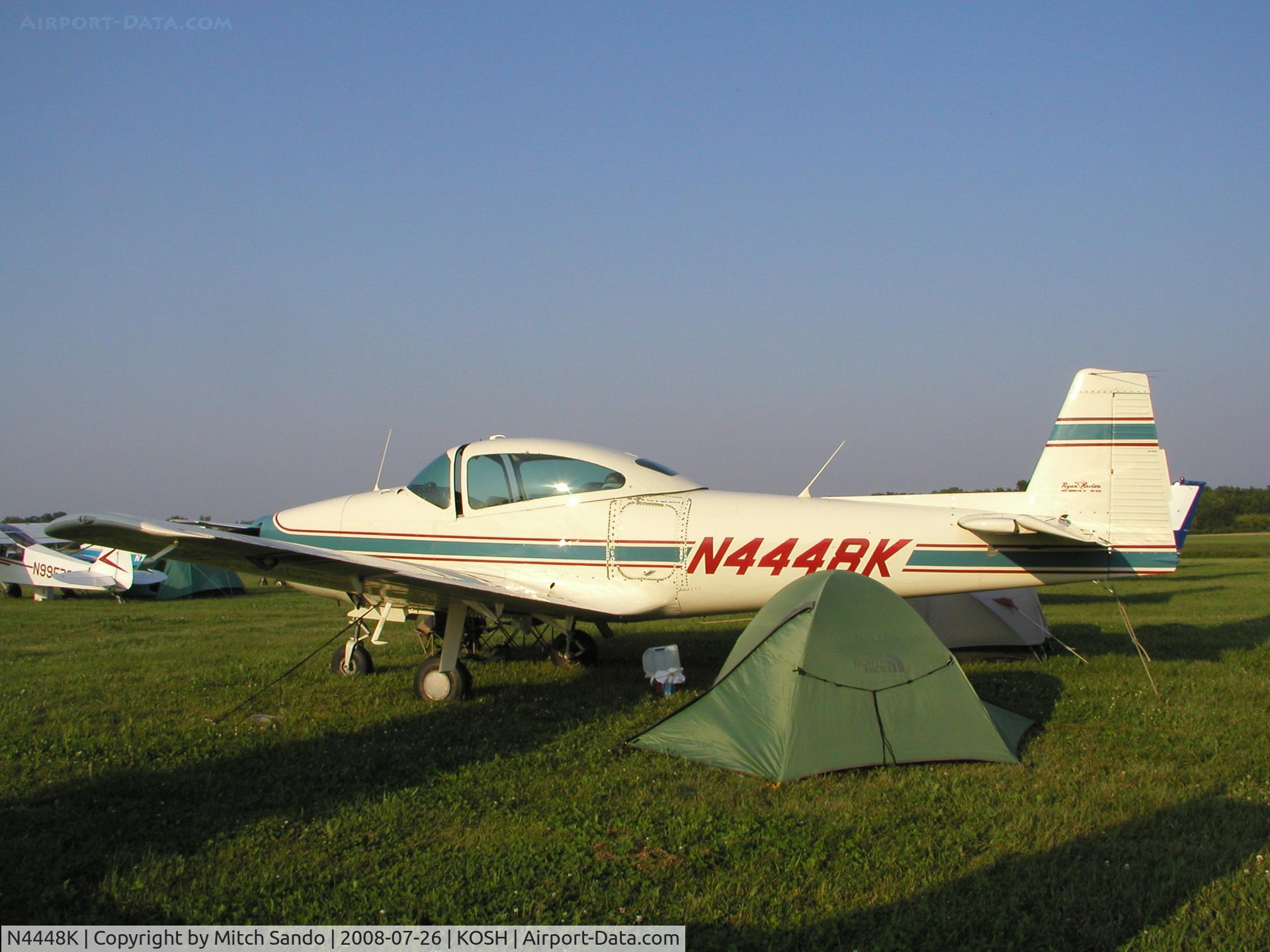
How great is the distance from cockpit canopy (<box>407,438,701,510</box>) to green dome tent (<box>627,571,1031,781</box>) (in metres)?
2.82

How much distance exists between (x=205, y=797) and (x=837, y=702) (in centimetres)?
374

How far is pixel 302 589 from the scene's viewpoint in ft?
29.6

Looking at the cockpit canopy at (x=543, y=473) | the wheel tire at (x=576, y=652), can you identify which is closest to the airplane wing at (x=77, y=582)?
the wheel tire at (x=576, y=652)

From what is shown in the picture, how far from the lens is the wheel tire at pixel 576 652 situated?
9.97 m

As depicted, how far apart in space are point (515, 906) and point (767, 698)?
2.59m

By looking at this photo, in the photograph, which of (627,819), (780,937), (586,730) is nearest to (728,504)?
(586,730)

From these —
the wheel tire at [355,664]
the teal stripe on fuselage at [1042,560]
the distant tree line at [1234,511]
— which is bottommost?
the distant tree line at [1234,511]

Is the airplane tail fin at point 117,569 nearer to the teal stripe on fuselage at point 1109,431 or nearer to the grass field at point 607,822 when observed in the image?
the grass field at point 607,822

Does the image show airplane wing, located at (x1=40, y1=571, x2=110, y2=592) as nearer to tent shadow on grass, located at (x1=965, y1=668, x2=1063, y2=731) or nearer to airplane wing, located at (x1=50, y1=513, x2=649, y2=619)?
airplane wing, located at (x1=50, y1=513, x2=649, y2=619)

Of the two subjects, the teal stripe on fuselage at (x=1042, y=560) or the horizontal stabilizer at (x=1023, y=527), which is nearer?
the horizontal stabilizer at (x=1023, y=527)

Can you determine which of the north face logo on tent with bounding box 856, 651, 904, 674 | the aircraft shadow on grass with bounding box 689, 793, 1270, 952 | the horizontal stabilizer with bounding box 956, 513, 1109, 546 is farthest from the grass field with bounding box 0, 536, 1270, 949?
the horizontal stabilizer with bounding box 956, 513, 1109, 546

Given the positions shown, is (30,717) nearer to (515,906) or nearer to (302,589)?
(302,589)

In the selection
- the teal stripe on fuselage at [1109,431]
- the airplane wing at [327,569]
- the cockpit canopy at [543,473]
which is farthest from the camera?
the cockpit canopy at [543,473]

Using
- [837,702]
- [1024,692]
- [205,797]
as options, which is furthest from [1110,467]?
[205,797]
